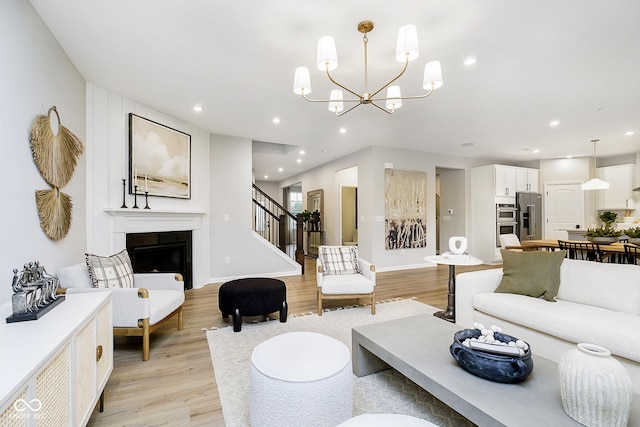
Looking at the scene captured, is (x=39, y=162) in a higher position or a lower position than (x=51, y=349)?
higher

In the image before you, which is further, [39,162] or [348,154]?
[348,154]

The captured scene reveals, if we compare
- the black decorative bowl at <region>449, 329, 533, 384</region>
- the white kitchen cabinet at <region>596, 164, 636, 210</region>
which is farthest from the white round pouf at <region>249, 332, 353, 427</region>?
the white kitchen cabinet at <region>596, 164, 636, 210</region>

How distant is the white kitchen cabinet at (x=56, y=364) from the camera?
95 cm

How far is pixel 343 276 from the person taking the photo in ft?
12.3

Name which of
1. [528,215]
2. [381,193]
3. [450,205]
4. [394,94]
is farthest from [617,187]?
[394,94]

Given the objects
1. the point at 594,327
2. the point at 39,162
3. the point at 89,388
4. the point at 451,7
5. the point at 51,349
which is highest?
the point at 451,7

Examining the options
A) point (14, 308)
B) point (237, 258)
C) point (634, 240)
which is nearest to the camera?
point (14, 308)

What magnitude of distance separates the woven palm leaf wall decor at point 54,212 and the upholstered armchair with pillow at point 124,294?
1.03 feet

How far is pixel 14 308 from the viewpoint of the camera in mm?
1425

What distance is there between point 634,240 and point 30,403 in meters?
5.94

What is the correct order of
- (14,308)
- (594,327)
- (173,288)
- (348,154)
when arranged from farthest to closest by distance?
1. (348,154)
2. (173,288)
3. (594,327)
4. (14,308)

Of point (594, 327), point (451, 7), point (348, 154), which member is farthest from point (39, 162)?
point (348, 154)

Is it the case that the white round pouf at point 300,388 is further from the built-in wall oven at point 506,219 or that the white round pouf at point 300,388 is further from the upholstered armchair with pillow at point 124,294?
the built-in wall oven at point 506,219

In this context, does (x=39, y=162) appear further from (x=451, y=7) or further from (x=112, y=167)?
(x=451, y=7)
